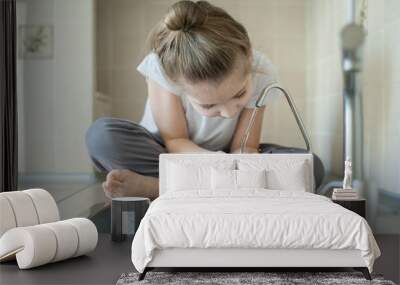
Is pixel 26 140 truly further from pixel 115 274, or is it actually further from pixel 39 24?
pixel 115 274

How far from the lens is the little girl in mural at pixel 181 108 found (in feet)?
22.0

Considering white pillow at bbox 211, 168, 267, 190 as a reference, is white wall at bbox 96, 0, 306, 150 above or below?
above

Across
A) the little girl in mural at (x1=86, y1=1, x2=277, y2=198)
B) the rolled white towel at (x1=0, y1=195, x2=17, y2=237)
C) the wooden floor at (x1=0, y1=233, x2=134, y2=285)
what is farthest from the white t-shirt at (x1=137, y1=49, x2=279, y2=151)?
the rolled white towel at (x1=0, y1=195, x2=17, y2=237)

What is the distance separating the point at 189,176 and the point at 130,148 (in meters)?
0.91

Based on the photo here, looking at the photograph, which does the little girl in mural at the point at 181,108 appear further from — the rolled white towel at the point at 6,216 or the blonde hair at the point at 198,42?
the rolled white towel at the point at 6,216

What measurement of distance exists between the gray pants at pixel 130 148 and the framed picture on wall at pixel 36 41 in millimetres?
A: 837

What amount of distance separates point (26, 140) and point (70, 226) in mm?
1974

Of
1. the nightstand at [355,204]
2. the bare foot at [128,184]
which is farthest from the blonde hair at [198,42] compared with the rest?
the nightstand at [355,204]

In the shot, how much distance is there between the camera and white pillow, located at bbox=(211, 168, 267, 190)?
19.9 ft

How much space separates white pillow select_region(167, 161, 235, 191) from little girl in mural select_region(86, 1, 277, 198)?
0.55 m

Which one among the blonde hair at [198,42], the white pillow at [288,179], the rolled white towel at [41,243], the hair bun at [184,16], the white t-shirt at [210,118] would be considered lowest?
the rolled white towel at [41,243]

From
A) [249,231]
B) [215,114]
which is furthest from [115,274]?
[215,114]

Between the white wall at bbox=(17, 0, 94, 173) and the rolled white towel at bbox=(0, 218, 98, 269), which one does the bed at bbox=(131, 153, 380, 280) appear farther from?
the white wall at bbox=(17, 0, 94, 173)

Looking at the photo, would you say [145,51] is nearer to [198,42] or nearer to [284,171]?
[198,42]
